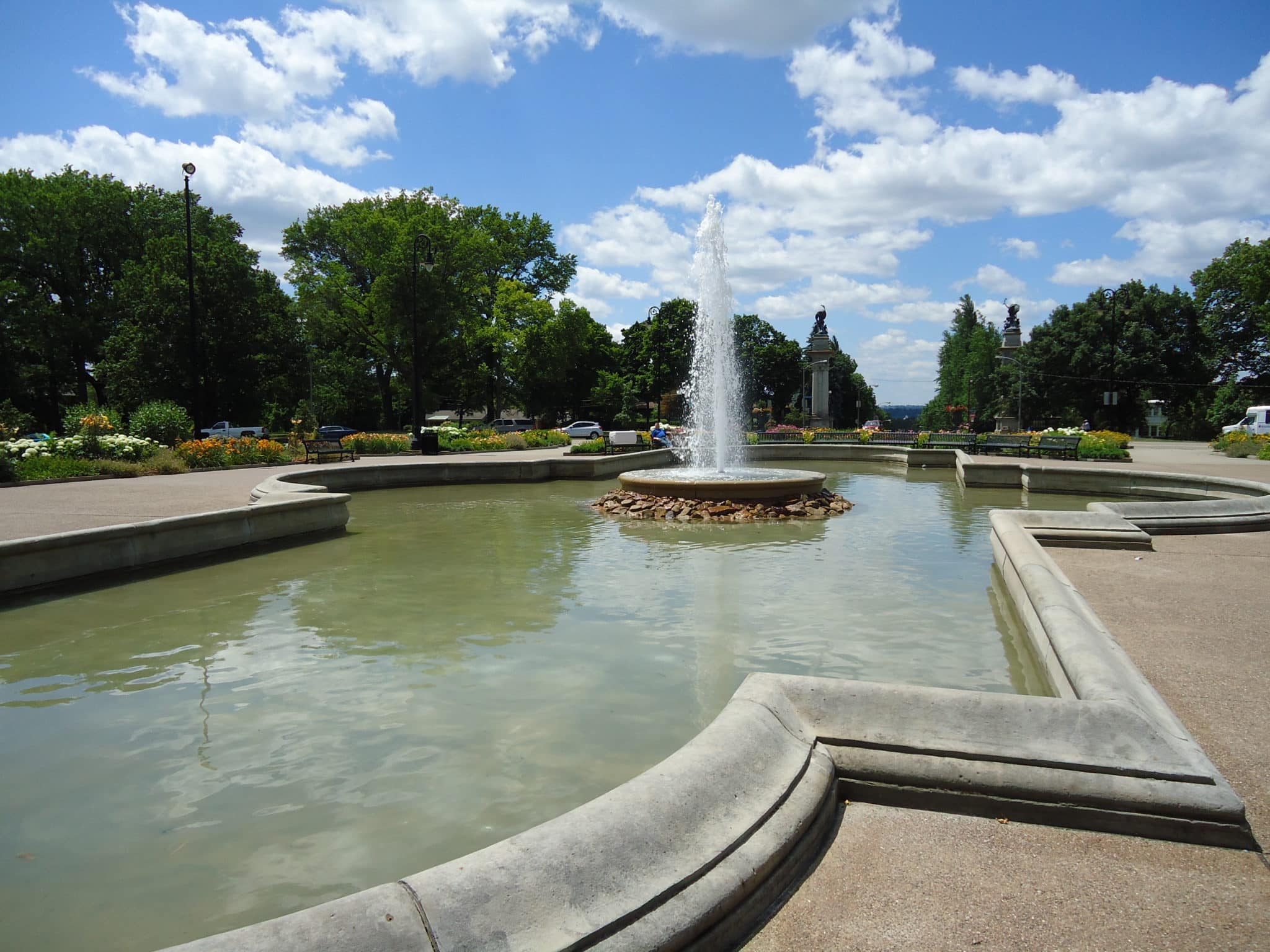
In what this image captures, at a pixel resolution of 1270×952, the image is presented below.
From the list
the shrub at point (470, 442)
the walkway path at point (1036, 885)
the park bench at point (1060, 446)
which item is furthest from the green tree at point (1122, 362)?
the walkway path at point (1036, 885)

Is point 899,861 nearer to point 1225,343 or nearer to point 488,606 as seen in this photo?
point 488,606

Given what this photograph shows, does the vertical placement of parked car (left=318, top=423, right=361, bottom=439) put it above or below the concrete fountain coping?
above

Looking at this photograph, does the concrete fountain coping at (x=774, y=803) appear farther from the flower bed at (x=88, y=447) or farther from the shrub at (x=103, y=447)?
the shrub at (x=103, y=447)

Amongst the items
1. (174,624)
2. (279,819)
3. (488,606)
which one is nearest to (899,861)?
(279,819)

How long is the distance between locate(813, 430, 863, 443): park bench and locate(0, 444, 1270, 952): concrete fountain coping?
116 ft

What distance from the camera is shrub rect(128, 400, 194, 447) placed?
24188 millimetres

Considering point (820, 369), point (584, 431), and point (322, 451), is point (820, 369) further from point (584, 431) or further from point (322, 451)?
point (322, 451)

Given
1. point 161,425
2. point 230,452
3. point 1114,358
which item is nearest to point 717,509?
point 230,452

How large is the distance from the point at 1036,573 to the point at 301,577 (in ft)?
26.9

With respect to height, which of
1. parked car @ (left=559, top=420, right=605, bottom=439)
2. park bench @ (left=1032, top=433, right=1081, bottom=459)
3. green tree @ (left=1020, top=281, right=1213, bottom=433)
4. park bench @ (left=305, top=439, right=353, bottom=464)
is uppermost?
green tree @ (left=1020, top=281, right=1213, bottom=433)

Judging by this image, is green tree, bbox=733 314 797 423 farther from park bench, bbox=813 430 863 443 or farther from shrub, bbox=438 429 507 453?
shrub, bbox=438 429 507 453

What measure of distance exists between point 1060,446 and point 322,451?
24.1 metres

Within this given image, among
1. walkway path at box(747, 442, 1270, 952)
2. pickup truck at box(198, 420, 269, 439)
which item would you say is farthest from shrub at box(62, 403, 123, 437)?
walkway path at box(747, 442, 1270, 952)

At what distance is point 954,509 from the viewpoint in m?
16.4
